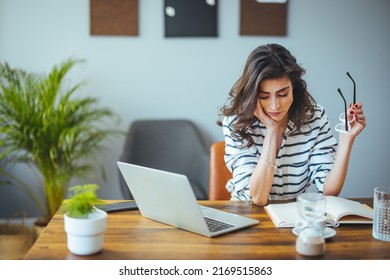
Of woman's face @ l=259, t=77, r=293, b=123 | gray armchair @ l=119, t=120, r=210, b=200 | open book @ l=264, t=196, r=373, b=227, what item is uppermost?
woman's face @ l=259, t=77, r=293, b=123

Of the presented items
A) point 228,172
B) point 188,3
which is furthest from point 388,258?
point 188,3

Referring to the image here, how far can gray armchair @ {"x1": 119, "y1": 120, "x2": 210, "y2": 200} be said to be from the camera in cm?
333

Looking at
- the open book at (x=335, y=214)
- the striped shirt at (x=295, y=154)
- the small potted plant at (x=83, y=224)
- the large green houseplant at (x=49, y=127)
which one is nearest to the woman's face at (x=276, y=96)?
the striped shirt at (x=295, y=154)

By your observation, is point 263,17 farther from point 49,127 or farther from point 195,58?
point 49,127

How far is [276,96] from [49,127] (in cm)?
154

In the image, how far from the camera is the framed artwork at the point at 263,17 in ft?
11.1

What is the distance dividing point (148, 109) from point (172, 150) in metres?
0.29

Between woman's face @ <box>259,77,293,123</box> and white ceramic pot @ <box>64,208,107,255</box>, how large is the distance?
782mm

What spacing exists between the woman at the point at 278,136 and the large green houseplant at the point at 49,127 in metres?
1.30

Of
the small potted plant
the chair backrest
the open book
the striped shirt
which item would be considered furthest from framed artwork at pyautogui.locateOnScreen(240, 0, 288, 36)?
the small potted plant

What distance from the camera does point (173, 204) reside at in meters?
1.44

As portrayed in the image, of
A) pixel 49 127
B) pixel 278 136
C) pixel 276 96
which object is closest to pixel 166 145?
pixel 49 127

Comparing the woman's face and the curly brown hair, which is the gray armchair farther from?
the woman's face

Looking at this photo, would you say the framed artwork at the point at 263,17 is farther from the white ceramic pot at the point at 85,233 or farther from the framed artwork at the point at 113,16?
the white ceramic pot at the point at 85,233
